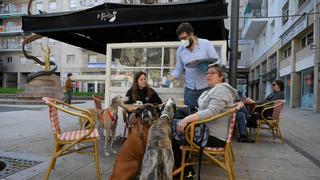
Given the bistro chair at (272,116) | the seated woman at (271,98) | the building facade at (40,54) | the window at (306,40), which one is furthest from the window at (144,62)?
the building facade at (40,54)

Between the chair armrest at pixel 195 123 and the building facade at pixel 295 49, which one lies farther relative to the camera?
the building facade at pixel 295 49

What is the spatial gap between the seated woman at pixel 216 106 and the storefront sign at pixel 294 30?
52.0ft

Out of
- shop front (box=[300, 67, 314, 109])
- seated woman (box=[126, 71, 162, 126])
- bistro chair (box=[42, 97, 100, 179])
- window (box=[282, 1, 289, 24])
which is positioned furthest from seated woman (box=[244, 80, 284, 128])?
window (box=[282, 1, 289, 24])

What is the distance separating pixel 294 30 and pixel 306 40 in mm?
1158

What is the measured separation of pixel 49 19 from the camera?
5328 millimetres

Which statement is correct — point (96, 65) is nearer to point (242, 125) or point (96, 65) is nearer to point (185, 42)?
point (242, 125)

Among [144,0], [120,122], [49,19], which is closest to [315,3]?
[144,0]

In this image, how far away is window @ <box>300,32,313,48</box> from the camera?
688 inches

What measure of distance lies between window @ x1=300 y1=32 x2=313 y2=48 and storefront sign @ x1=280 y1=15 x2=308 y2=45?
1.78ft

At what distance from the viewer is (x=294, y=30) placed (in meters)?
19.2

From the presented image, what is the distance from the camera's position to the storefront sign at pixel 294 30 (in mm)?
17453

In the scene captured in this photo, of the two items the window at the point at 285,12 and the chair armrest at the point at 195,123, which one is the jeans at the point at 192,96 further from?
the window at the point at 285,12

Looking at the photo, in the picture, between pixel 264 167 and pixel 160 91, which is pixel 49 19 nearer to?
pixel 160 91

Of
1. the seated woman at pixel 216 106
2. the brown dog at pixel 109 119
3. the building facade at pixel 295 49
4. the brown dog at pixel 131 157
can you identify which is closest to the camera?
the brown dog at pixel 131 157
